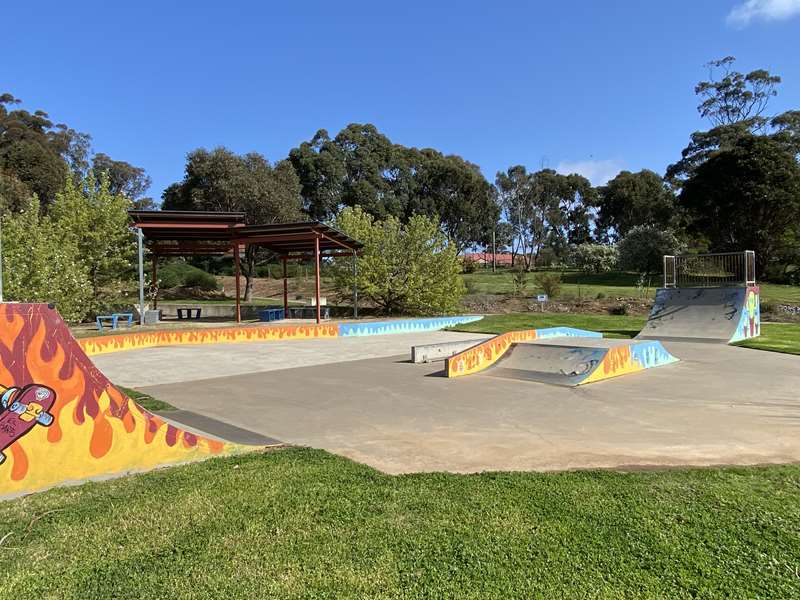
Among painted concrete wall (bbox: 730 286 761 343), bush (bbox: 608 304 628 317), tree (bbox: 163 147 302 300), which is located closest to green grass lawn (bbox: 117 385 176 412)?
painted concrete wall (bbox: 730 286 761 343)

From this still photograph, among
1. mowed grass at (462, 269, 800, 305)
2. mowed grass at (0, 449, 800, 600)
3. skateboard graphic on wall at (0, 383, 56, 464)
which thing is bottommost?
mowed grass at (0, 449, 800, 600)

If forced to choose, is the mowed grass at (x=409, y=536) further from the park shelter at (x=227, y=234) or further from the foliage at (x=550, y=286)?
the foliage at (x=550, y=286)

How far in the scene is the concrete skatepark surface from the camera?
5.21 m

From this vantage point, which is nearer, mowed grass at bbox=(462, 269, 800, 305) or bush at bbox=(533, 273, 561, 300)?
bush at bbox=(533, 273, 561, 300)

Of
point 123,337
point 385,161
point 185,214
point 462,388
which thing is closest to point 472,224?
point 385,161

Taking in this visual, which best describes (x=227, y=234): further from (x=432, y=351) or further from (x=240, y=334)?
(x=432, y=351)

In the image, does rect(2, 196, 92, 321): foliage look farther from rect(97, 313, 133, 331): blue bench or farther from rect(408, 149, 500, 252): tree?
rect(408, 149, 500, 252): tree

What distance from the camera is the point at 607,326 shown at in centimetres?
2027

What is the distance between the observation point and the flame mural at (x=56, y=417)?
13.6ft

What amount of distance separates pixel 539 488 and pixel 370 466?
1.53 m

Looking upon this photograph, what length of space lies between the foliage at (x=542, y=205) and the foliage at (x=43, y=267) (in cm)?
5847

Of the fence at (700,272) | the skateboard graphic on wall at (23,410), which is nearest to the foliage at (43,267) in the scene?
the skateboard graphic on wall at (23,410)

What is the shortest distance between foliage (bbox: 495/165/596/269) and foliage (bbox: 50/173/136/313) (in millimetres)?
55830

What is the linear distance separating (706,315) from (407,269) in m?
13.4
